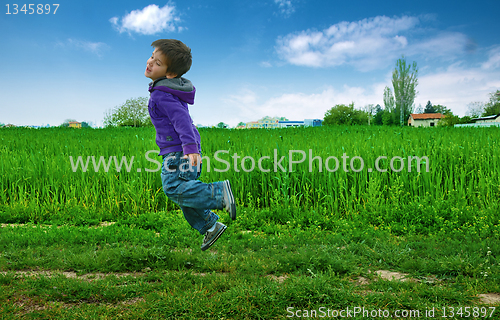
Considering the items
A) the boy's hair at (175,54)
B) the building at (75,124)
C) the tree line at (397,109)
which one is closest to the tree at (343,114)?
the tree line at (397,109)

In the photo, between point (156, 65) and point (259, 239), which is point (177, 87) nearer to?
point (156, 65)

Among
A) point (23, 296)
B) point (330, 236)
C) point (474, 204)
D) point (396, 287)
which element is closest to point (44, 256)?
point (23, 296)

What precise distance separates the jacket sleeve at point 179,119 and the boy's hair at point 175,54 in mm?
229

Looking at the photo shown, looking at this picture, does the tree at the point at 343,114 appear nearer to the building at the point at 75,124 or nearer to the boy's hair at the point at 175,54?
the building at the point at 75,124

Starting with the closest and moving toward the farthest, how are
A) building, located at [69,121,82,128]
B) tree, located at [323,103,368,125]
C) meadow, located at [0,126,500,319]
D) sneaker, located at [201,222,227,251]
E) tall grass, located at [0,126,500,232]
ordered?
sneaker, located at [201,222,227,251]
meadow, located at [0,126,500,319]
tall grass, located at [0,126,500,232]
building, located at [69,121,82,128]
tree, located at [323,103,368,125]

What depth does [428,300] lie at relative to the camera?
10.0ft

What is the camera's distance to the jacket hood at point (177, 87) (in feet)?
7.30

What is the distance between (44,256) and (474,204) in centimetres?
761

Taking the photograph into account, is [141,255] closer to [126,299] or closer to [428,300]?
[126,299]

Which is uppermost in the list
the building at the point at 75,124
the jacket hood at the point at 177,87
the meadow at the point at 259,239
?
the building at the point at 75,124

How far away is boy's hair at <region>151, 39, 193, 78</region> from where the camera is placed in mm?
2252

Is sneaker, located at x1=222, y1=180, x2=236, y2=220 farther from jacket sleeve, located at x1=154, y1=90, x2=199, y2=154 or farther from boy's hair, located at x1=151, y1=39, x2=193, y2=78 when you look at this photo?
boy's hair, located at x1=151, y1=39, x2=193, y2=78

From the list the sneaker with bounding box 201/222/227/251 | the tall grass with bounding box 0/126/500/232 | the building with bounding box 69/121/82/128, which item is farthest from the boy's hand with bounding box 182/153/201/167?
the building with bounding box 69/121/82/128

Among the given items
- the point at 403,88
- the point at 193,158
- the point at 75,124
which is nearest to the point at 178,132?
the point at 193,158
